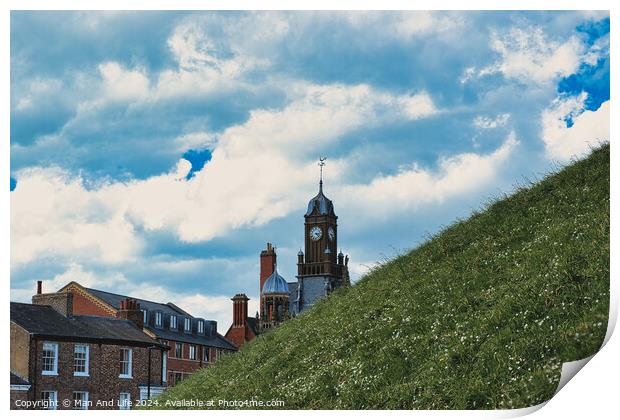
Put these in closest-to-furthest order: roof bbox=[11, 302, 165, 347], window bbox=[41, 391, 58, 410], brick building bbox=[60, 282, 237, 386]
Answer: window bbox=[41, 391, 58, 410] < roof bbox=[11, 302, 165, 347] < brick building bbox=[60, 282, 237, 386]

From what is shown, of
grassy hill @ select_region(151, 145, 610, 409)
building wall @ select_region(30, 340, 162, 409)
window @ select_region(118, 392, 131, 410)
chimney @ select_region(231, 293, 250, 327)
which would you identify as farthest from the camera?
chimney @ select_region(231, 293, 250, 327)

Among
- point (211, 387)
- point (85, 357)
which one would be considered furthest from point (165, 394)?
point (85, 357)

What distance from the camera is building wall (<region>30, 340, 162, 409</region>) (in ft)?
52.0

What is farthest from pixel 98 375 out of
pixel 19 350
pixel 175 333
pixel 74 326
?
pixel 175 333

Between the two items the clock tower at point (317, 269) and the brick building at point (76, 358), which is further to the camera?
the clock tower at point (317, 269)

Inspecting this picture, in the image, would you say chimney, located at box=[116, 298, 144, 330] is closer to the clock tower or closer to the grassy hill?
the grassy hill

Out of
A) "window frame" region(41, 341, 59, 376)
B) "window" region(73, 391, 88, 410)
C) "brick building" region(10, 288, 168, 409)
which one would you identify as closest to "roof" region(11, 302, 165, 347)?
"brick building" region(10, 288, 168, 409)

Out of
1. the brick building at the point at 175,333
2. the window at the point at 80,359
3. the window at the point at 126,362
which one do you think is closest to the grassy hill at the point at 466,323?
the window at the point at 80,359

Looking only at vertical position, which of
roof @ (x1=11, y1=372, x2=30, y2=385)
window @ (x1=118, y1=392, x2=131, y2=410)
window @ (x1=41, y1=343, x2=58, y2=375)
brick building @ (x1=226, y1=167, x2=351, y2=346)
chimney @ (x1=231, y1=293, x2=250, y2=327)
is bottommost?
window @ (x1=118, y1=392, x2=131, y2=410)

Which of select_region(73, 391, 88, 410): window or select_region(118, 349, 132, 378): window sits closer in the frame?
select_region(73, 391, 88, 410): window

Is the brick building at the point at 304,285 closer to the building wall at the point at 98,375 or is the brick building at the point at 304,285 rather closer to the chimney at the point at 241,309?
the chimney at the point at 241,309

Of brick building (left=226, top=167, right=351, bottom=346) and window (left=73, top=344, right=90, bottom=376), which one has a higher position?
brick building (left=226, top=167, right=351, bottom=346)

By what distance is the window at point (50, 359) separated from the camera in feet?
61.5

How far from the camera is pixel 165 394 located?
66.4ft
